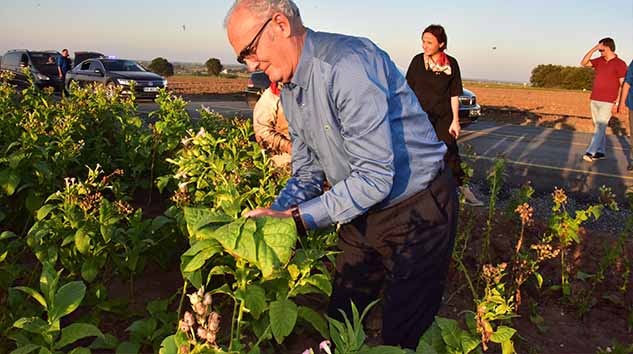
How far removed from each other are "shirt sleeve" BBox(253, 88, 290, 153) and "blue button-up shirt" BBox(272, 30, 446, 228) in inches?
71.4

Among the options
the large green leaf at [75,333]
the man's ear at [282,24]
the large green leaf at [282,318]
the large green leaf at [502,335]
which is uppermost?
the man's ear at [282,24]

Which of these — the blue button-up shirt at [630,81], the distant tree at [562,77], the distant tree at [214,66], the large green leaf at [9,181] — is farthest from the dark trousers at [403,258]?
the distant tree at [214,66]

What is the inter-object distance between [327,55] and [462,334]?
0.97 meters

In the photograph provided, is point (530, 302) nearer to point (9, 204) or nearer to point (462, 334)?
point (462, 334)

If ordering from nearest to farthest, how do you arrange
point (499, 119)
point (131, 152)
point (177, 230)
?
point (177, 230) → point (131, 152) → point (499, 119)

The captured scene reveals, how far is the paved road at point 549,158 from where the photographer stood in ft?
25.0

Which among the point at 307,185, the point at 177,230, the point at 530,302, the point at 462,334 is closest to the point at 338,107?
the point at 307,185

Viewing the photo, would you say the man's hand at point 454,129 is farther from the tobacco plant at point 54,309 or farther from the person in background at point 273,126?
the tobacco plant at point 54,309

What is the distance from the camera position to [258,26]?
1.84 metres

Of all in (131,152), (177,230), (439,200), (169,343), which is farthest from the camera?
(131,152)

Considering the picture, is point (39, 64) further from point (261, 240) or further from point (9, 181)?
point (261, 240)

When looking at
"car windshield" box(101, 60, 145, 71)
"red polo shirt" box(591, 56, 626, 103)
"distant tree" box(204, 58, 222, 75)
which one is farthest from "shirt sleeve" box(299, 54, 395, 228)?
"distant tree" box(204, 58, 222, 75)

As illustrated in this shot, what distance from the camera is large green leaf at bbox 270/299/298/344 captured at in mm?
1861

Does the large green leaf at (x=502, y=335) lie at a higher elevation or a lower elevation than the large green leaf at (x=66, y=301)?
higher
